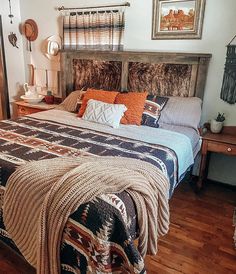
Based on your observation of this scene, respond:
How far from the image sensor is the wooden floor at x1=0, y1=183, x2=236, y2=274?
1.67 metres

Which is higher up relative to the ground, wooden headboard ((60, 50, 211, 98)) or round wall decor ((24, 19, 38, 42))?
round wall decor ((24, 19, 38, 42))

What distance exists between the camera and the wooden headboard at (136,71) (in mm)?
2602

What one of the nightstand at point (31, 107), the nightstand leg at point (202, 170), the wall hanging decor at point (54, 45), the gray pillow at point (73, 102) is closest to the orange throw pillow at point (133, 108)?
the gray pillow at point (73, 102)

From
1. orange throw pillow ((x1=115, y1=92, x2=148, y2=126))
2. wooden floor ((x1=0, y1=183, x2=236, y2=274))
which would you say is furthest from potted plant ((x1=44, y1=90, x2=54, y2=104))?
wooden floor ((x1=0, y1=183, x2=236, y2=274))

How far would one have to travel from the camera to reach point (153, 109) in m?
2.50

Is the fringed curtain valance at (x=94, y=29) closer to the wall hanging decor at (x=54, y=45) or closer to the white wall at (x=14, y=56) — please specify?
the wall hanging decor at (x=54, y=45)

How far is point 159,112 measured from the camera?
99.2 inches

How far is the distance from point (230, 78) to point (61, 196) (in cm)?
207

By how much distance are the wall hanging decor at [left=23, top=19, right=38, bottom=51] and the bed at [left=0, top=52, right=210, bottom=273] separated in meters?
0.85

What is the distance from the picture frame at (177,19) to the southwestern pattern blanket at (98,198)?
1.39m

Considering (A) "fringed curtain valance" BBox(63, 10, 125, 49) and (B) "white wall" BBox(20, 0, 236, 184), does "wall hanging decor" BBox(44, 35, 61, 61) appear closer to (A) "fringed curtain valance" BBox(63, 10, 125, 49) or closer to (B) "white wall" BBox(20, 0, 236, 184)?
(A) "fringed curtain valance" BBox(63, 10, 125, 49)

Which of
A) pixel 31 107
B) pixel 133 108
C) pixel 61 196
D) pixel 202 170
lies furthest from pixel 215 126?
pixel 31 107

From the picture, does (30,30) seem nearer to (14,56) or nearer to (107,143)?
(14,56)

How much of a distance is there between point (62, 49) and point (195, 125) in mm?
2106
